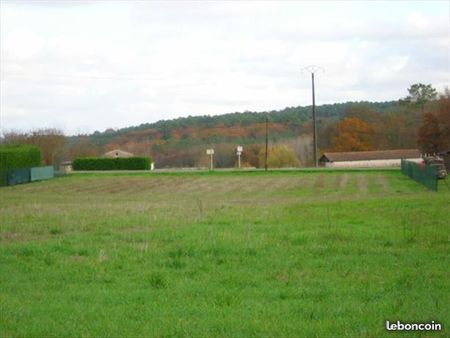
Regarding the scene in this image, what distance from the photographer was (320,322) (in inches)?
314

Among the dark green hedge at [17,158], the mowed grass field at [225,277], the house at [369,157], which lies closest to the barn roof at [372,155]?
the house at [369,157]

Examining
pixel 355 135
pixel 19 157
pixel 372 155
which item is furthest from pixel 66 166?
pixel 355 135

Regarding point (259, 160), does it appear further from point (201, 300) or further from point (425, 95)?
point (201, 300)

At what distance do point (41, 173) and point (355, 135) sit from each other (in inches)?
2389

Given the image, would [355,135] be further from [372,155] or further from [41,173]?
[41,173]

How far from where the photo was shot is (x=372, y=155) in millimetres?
111875

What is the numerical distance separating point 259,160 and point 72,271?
111m

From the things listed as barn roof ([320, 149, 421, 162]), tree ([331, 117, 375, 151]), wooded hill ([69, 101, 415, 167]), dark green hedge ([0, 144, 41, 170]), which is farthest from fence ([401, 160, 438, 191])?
tree ([331, 117, 375, 151])

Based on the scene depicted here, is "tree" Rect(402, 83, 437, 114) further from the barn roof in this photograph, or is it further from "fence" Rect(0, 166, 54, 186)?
"fence" Rect(0, 166, 54, 186)

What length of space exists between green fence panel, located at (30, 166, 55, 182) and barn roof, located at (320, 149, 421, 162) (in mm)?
49463

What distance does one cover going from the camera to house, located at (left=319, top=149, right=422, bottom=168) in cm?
10806

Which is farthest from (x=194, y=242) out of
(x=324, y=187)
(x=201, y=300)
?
(x=324, y=187)

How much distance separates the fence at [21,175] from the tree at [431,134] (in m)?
43.2

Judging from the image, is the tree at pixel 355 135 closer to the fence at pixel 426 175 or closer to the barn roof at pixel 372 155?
the barn roof at pixel 372 155
